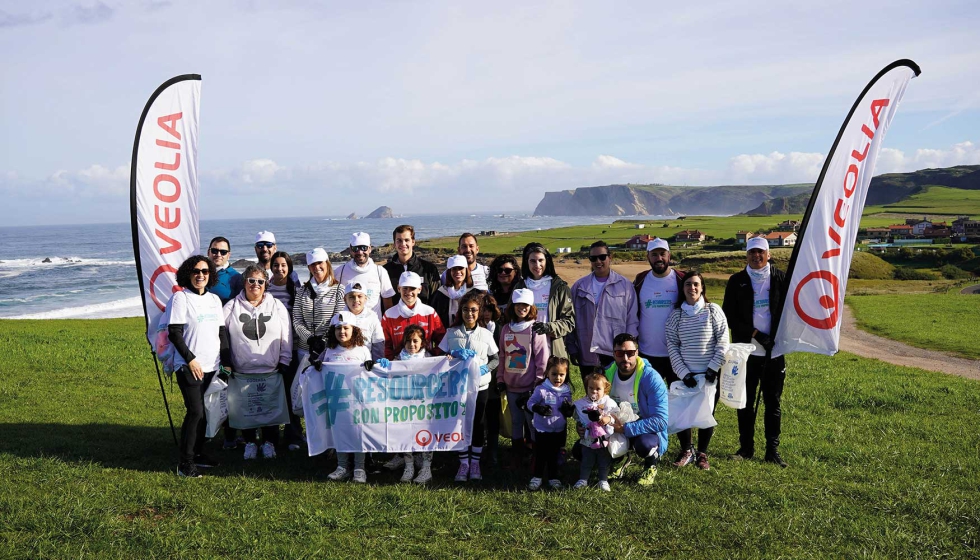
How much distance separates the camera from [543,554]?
5.04m

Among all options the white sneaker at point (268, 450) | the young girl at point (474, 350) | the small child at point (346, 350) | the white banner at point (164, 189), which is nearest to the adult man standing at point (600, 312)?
the young girl at point (474, 350)

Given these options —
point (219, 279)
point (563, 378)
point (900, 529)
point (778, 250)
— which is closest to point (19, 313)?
point (219, 279)

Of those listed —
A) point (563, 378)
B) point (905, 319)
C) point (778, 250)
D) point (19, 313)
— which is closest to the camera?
point (563, 378)

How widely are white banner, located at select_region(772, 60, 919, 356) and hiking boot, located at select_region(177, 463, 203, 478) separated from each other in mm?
6358

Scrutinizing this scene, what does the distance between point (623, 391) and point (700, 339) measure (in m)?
1.03

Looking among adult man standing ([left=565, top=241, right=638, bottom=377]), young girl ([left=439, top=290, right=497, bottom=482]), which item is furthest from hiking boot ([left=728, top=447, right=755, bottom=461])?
young girl ([left=439, top=290, right=497, bottom=482])

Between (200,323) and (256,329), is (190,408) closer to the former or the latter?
(200,323)

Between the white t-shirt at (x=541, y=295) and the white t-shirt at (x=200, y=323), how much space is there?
337 cm

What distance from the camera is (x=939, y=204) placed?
5645 inches

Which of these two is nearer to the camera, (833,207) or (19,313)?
(833,207)

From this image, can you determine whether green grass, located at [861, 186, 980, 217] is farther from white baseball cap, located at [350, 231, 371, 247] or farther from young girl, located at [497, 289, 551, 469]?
white baseball cap, located at [350, 231, 371, 247]

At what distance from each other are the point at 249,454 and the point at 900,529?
6.54 m

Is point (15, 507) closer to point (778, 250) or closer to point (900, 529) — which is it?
point (900, 529)

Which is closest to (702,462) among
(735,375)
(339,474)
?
(735,375)
